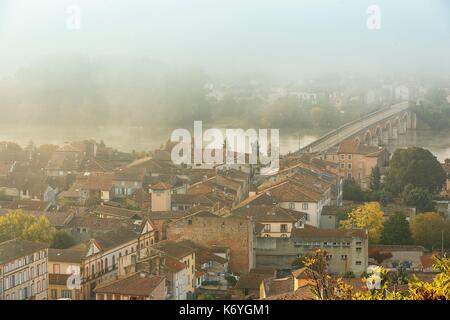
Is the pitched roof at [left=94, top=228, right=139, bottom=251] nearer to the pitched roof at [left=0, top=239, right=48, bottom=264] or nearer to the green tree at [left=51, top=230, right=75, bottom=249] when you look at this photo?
the green tree at [left=51, top=230, right=75, bottom=249]

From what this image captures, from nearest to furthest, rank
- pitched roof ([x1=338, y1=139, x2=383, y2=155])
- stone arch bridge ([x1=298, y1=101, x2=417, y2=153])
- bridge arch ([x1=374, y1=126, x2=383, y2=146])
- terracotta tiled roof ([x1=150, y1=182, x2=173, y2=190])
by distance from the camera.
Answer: terracotta tiled roof ([x1=150, y1=182, x2=173, y2=190]), pitched roof ([x1=338, y1=139, x2=383, y2=155]), stone arch bridge ([x1=298, y1=101, x2=417, y2=153]), bridge arch ([x1=374, y1=126, x2=383, y2=146])

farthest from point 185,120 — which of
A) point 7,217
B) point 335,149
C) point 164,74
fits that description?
point 7,217

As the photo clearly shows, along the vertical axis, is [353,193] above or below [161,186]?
below

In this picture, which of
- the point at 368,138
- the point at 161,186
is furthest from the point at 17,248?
the point at 368,138

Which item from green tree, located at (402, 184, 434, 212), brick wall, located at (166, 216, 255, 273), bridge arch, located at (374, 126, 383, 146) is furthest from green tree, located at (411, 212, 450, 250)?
bridge arch, located at (374, 126, 383, 146)

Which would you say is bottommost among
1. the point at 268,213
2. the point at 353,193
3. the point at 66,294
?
the point at 353,193

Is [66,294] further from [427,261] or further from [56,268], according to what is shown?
[427,261]

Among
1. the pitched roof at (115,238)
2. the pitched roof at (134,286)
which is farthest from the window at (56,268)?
the pitched roof at (134,286)
